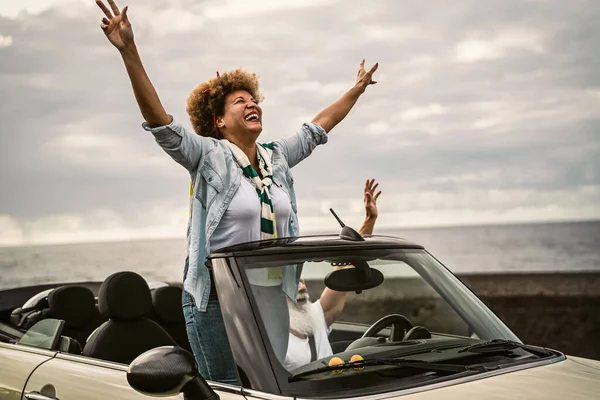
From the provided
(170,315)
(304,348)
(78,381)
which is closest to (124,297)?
(170,315)

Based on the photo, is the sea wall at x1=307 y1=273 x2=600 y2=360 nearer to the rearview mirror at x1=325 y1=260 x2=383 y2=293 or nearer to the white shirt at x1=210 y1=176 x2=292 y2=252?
the rearview mirror at x1=325 y1=260 x2=383 y2=293

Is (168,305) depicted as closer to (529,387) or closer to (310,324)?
(310,324)

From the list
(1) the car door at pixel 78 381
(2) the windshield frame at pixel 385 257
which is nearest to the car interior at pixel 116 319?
(1) the car door at pixel 78 381

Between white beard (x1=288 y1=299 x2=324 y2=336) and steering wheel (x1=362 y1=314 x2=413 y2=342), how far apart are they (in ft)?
0.69

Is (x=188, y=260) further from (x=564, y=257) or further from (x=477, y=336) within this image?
(x=564, y=257)

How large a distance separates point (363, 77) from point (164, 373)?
320 cm

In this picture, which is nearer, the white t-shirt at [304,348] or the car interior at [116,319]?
the white t-shirt at [304,348]

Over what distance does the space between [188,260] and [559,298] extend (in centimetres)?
1041

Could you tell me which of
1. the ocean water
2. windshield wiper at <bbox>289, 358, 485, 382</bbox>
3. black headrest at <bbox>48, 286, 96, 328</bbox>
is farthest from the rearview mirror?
the ocean water

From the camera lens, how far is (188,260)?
12.6 ft

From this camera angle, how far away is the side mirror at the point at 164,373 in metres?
2.80

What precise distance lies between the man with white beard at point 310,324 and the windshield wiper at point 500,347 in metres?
0.50

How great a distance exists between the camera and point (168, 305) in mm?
5320

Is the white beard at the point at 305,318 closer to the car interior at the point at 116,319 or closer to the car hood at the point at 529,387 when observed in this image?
the car hood at the point at 529,387
